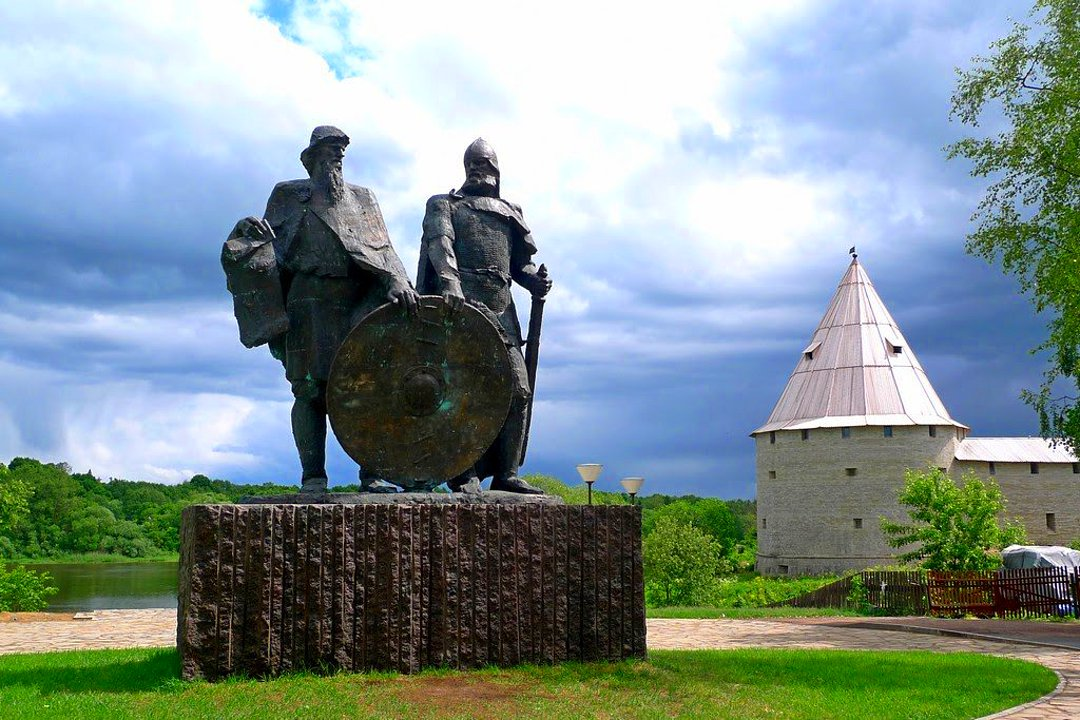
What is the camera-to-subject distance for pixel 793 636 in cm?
1211

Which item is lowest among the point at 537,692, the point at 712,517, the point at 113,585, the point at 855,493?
the point at 113,585

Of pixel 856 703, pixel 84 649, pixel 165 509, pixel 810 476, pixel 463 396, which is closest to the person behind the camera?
pixel 856 703

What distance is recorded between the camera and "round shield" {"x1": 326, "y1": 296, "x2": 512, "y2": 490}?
6.62 metres

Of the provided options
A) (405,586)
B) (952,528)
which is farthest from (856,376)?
(405,586)

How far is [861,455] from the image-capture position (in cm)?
3944

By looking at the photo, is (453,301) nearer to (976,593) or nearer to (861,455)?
(976,593)

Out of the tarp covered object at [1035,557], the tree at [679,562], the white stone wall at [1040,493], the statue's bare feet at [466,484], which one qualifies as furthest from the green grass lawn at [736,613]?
the white stone wall at [1040,493]

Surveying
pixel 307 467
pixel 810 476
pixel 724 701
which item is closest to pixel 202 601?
pixel 307 467

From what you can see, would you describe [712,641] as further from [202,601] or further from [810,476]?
[810,476]

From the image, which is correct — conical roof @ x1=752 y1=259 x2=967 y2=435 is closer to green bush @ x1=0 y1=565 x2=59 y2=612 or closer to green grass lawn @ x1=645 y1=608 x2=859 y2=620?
green grass lawn @ x1=645 y1=608 x2=859 y2=620

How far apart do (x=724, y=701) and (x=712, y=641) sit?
17.9 feet

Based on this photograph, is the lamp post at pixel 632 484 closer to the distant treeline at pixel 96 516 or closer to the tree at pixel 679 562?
the tree at pixel 679 562

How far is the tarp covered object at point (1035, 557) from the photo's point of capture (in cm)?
2844

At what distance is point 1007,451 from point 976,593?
26.9m
